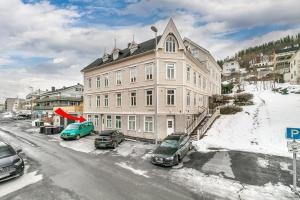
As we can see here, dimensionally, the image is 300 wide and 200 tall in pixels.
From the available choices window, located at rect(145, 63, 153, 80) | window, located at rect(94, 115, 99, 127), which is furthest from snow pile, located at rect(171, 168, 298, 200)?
window, located at rect(94, 115, 99, 127)

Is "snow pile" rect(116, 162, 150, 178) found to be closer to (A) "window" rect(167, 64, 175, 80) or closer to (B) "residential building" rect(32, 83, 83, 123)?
(A) "window" rect(167, 64, 175, 80)

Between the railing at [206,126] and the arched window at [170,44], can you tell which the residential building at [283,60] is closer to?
the railing at [206,126]

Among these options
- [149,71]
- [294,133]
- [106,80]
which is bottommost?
[294,133]

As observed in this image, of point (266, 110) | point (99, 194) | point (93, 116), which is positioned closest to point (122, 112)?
point (93, 116)

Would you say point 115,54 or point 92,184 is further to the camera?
point 115,54

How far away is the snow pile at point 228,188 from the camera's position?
7851mm

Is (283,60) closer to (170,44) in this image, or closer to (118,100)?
(170,44)

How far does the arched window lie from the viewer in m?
20.4

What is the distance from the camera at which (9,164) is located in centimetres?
916

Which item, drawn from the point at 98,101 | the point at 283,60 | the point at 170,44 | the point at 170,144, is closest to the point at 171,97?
the point at 170,44

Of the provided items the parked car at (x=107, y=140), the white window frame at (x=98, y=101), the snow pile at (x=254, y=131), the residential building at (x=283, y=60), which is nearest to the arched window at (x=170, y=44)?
the snow pile at (x=254, y=131)

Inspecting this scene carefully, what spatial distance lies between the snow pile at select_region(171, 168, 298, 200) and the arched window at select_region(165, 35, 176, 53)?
14.9m

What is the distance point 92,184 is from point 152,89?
1342cm

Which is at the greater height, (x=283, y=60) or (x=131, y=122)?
(x=283, y=60)
